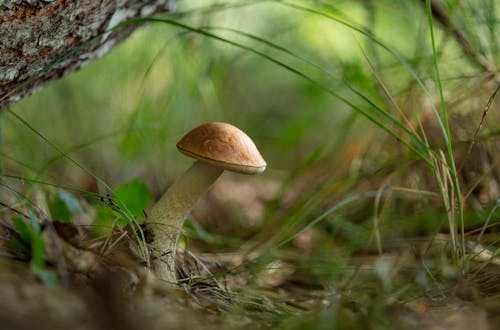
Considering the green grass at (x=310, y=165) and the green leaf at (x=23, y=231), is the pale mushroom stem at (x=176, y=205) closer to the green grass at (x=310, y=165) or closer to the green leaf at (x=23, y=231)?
the green grass at (x=310, y=165)

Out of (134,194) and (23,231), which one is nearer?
(23,231)

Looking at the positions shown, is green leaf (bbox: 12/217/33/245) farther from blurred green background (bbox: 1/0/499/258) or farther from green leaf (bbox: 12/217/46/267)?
blurred green background (bbox: 1/0/499/258)

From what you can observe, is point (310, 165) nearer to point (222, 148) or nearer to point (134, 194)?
point (134, 194)

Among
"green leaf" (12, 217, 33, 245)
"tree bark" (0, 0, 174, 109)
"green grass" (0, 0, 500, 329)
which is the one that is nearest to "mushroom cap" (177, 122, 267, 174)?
"green grass" (0, 0, 500, 329)

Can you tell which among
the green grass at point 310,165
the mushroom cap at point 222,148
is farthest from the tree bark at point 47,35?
the mushroom cap at point 222,148

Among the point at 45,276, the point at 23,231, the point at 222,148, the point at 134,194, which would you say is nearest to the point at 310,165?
the point at 134,194

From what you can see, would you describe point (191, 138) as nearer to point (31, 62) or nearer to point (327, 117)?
point (31, 62)
